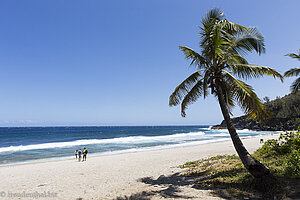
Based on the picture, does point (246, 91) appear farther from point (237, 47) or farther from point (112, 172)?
point (112, 172)

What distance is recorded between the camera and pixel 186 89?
23.5 ft

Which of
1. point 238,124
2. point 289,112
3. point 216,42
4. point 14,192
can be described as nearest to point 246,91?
point 216,42

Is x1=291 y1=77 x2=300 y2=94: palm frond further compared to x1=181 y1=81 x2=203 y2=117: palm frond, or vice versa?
x1=291 y1=77 x2=300 y2=94: palm frond

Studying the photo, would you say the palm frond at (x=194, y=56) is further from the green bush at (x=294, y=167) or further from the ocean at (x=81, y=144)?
the ocean at (x=81, y=144)

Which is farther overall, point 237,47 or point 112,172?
point 112,172

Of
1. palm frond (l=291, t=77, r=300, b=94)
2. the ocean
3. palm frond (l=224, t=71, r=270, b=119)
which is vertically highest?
palm frond (l=291, t=77, r=300, b=94)

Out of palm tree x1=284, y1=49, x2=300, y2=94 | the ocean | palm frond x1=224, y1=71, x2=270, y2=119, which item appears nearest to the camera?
palm frond x1=224, y1=71, x2=270, y2=119

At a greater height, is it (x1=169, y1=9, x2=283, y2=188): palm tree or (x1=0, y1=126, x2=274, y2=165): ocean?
(x1=169, y1=9, x2=283, y2=188): palm tree

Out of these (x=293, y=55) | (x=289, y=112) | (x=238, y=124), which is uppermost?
(x=293, y=55)

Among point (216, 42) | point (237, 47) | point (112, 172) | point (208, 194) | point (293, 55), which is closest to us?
point (208, 194)

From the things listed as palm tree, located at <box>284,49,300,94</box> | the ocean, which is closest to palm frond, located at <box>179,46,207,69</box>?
palm tree, located at <box>284,49,300,94</box>

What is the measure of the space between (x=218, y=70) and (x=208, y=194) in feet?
13.3

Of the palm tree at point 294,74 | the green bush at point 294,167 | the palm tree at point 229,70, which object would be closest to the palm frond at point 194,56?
the palm tree at point 229,70

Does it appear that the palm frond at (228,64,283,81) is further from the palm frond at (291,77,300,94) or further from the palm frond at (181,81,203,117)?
the palm frond at (291,77,300,94)
